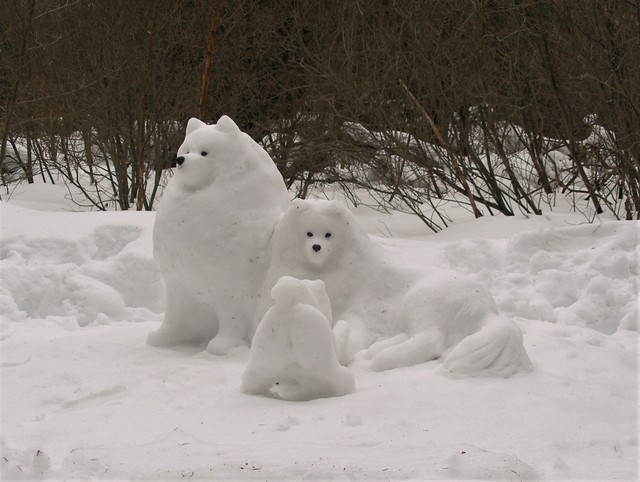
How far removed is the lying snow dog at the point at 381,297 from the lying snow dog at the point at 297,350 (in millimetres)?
485

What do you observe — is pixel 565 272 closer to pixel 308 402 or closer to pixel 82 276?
pixel 308 402

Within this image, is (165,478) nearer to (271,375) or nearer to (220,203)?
(271,375)

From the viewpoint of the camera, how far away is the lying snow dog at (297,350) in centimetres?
396

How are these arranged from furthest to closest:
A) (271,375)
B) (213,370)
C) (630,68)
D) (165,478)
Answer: (630,68) → (213,370) → (271,375) → (165,478)

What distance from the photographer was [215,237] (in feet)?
16.0

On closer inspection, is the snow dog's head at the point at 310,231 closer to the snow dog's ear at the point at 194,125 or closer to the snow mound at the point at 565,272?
the snow dog's ear at the point at 194,125

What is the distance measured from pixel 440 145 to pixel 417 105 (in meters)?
0.65

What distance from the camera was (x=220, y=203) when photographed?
4953 millimetres

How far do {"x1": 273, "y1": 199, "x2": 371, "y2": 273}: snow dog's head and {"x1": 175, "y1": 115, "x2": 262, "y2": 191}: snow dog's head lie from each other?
470 mm

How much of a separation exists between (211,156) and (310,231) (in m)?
0.75

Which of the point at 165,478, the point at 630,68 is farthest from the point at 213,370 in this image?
the point at 630,68

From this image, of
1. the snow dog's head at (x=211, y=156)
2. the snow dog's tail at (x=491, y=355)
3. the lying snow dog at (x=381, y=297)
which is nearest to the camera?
the snow dog's tail at (x=491, y=355)

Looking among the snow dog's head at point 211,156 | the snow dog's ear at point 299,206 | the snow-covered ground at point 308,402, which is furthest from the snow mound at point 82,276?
the snow dog's ear at point 299,206

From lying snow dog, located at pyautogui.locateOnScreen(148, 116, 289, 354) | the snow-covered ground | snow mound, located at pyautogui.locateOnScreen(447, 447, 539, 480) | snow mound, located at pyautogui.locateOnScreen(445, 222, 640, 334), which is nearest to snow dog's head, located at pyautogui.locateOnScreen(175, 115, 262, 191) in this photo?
lying snow dog, located at pyautogui.locateOnScreen(148, 116, 289, 354)
